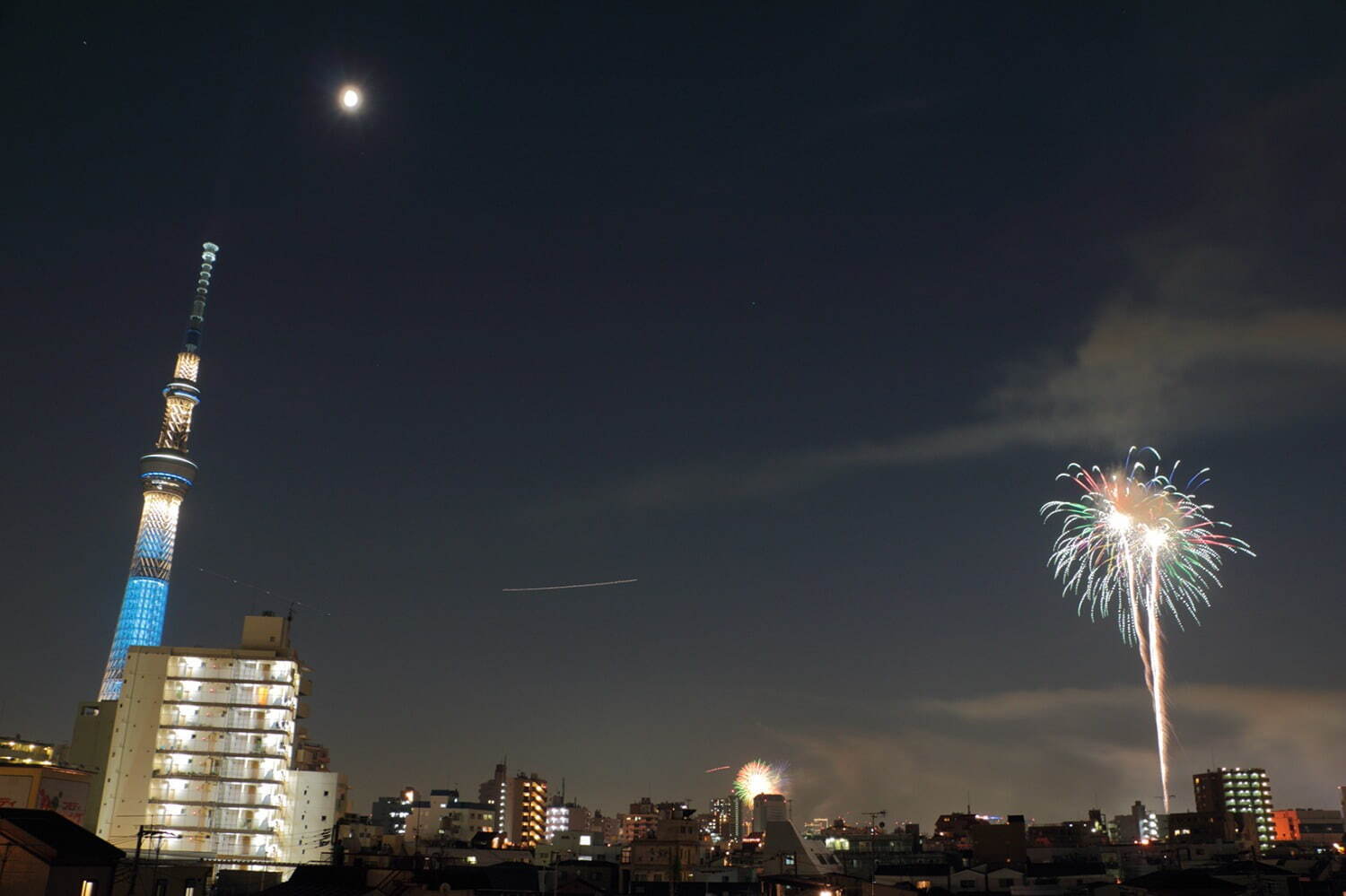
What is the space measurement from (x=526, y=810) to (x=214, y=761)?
10268 cm

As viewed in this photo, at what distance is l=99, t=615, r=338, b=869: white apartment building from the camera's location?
91.4 metres

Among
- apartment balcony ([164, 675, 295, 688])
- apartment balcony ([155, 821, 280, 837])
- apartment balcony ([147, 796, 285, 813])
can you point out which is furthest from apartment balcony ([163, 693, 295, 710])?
apartment balcony ([155, 821, 280, 837])

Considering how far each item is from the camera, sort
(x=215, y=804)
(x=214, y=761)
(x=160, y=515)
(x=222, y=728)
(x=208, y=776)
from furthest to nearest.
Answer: (x=160, y=515) → (x=222, y=728) → (x=214, y=761) → (x=208, y=776) → (x=215, y=804)

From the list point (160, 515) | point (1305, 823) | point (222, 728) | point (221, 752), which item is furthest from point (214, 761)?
point (1305, 823)

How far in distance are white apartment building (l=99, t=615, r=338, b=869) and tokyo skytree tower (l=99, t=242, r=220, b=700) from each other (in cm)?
5085

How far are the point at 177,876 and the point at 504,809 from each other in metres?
145

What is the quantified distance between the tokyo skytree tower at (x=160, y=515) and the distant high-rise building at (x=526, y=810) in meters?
67.8

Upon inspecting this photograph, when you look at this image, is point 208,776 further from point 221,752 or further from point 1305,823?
point 1305,823

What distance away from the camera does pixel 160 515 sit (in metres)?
161

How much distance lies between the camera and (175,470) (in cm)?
16275

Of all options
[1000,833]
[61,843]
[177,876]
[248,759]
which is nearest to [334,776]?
[248,759]

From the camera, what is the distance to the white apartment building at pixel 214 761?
91438mm

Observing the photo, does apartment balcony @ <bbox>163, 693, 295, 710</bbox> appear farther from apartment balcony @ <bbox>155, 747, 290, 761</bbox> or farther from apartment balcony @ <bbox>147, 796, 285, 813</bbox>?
apartment balcony @ <bbox>147, 796, 285, 813</bbox>

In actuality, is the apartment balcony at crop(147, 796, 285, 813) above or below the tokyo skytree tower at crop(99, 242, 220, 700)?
below
